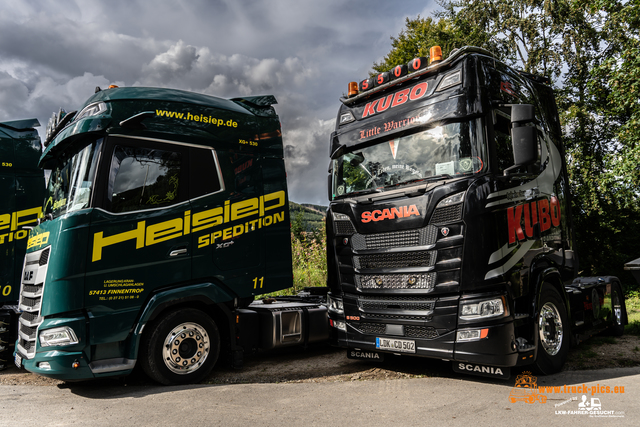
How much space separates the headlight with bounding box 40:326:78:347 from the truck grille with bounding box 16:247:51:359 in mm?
223

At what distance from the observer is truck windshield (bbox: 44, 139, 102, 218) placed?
17.4 feet

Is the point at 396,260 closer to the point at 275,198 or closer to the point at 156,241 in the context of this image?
the point at 275,198

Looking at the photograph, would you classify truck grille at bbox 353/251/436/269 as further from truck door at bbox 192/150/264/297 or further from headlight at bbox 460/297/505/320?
truck door at bbox 192/150/264/297

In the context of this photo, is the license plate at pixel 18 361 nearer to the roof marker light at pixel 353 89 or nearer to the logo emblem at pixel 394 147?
the logo emblem at pixel 394 147

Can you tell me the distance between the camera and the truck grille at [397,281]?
521 cm

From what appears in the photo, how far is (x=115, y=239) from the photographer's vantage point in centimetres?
529

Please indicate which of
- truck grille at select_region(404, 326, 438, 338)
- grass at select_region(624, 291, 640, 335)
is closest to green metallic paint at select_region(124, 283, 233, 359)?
truck grille at select_region(404, 326, 438, 338)

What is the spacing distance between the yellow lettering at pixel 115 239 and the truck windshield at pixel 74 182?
0.42m

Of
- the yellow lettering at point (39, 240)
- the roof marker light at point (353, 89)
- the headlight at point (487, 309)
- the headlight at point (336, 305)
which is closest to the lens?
the headlight at point (487, 309)

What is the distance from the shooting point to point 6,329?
22.2 feet

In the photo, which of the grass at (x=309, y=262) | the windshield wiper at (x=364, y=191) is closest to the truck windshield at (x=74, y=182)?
the windshield wiper at (x=364, y=191)

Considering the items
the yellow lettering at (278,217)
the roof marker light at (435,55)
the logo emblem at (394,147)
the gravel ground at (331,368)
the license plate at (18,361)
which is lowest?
the gravel ground at (331,368)

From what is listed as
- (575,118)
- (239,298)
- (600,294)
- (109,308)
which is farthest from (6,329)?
(575,118)

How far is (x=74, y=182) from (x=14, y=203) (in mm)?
2571
